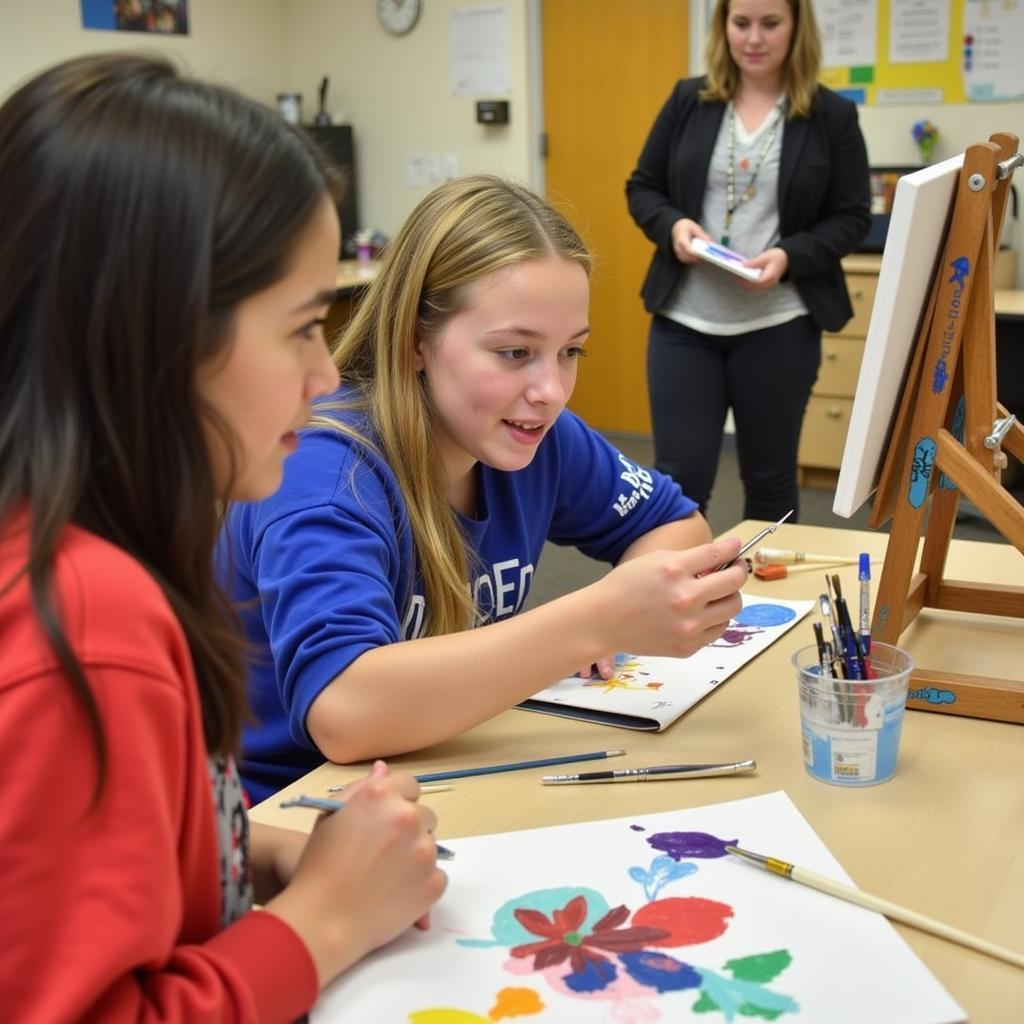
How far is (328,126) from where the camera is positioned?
17.4ft

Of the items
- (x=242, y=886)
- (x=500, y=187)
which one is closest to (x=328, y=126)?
(x=500, y=187)

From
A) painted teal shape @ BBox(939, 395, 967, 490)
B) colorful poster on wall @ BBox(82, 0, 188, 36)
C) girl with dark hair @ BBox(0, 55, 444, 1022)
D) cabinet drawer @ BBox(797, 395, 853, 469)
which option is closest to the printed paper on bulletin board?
cabinet drawer @ BBox(797, 395, 853, 469)

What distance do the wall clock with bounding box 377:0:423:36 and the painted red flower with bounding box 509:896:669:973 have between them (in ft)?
16.2

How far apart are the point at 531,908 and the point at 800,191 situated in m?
2.13

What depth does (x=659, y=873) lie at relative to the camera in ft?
2.74

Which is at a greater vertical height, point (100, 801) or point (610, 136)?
point (610, 136)

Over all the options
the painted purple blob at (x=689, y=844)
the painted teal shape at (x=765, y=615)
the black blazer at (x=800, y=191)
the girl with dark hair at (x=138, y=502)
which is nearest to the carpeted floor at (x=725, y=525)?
the black blazer at (x=800, y=191)

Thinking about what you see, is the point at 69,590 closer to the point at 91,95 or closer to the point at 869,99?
the point at 91,95

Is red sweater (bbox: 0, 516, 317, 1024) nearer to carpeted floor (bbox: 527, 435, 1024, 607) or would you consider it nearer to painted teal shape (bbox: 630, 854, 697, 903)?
painted teal shape (bbox: 630, 854, 697, 903)

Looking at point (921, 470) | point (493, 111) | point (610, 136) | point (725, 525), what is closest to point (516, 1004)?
point (921, 470)

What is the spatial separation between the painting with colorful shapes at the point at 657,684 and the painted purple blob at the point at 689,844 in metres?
0.20

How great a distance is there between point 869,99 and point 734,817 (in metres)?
3.96

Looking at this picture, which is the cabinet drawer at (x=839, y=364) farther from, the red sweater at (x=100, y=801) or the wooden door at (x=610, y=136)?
the red sweater at (x=100, y=801)

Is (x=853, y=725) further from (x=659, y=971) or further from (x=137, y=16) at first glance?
(x=137, y=16)
